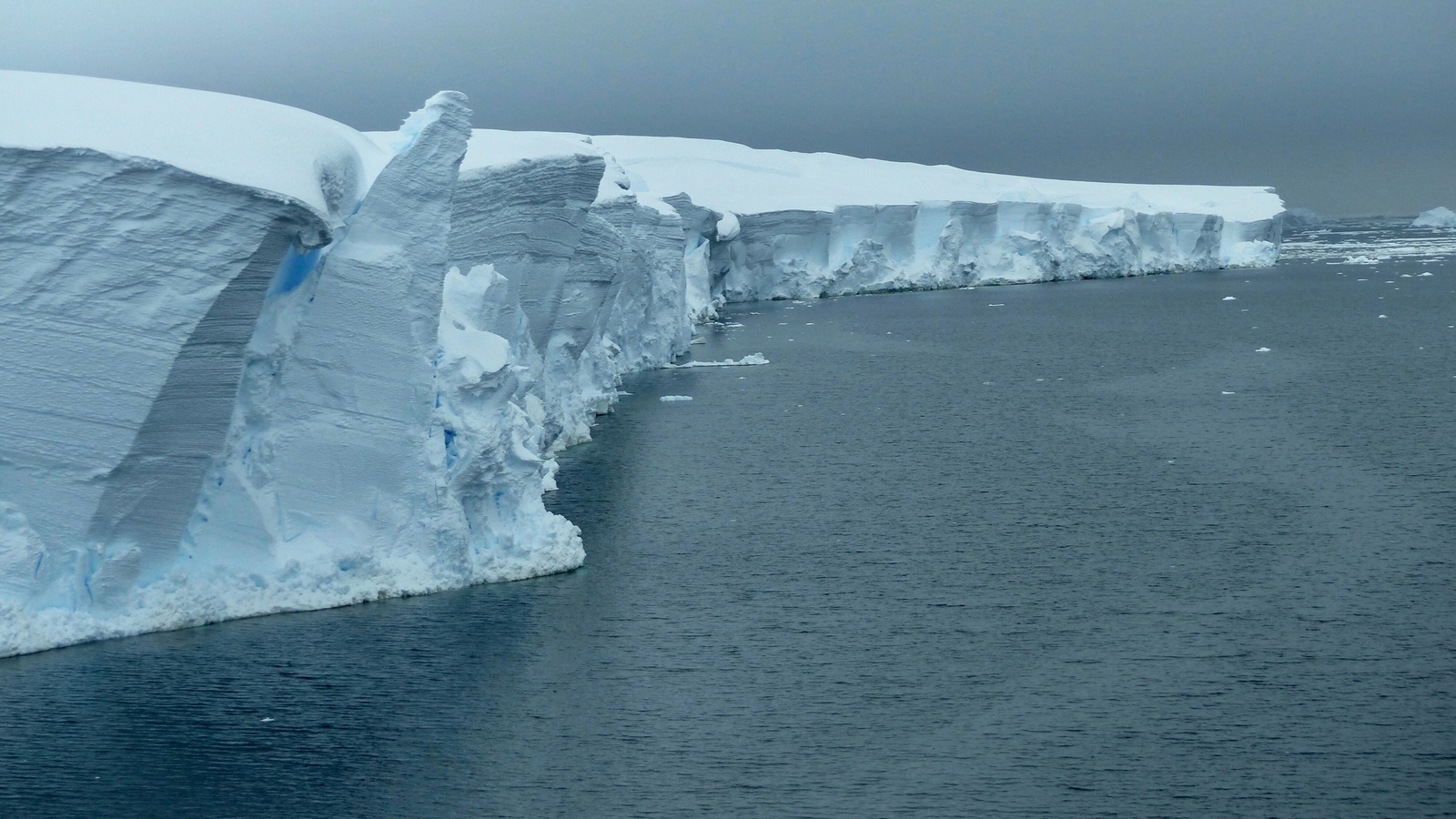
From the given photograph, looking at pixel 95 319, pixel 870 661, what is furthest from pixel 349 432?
pixel 870 661

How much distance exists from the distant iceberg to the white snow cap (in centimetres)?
9658

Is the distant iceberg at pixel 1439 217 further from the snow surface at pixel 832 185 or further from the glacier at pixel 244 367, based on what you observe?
the glacier at pixel 244 367

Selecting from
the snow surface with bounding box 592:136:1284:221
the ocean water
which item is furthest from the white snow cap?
the snow surface with bounding box 592:136:1284:221

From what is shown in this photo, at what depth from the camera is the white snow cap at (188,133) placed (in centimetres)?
909

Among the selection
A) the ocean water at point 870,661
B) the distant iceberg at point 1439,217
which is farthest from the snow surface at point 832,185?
the distant iceberg at point 1439,217

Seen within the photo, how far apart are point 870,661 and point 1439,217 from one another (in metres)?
97.7

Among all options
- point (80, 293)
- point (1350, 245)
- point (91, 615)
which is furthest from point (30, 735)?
point (1350, 245)

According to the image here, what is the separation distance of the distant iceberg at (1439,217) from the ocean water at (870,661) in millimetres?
85322

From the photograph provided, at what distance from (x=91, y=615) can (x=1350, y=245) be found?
3296 inches

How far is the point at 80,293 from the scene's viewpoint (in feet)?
30.1

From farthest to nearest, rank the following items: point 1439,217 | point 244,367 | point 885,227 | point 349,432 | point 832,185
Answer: point 1439,217, point 832,185, point 885,227, point 349,432, point 244,367

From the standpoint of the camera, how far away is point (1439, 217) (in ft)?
309

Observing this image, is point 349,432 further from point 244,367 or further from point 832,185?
point 832,185

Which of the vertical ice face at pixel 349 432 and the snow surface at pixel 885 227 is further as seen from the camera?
the snow surface at pixel 885 227
